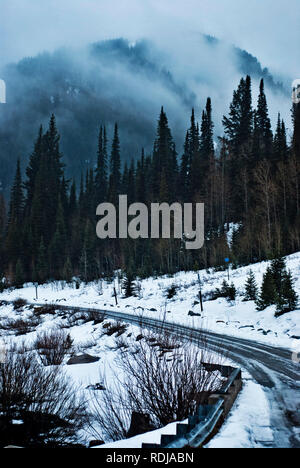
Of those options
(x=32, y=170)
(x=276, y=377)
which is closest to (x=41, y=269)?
(x=32, y=170)

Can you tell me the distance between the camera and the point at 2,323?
29141 millimetres

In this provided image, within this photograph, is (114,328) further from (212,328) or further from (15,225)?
(15,225)

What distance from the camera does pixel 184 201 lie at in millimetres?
64688

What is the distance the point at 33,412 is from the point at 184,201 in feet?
194

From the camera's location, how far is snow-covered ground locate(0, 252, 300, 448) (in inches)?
180

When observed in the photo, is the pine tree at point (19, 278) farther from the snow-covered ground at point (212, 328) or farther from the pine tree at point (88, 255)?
the snow-covered ground at point (212, 328)

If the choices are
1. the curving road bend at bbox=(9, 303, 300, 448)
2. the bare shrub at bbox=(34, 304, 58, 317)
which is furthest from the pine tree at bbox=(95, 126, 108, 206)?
the curving road bend at bbox=(9, 303, 300, 448)

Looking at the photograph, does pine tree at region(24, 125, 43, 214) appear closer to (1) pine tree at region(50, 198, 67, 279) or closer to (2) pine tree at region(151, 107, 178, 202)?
(1) pine tree at region(50, 198, 67, 279)

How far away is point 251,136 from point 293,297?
51.1m

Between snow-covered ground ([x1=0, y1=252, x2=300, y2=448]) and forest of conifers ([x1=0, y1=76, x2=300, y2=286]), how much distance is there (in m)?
5.39

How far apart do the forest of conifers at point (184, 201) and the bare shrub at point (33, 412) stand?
743 inches

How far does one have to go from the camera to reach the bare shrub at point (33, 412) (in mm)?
6953

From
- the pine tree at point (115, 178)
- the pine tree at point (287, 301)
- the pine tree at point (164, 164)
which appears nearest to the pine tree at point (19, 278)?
the pine tree at point (115, 178)

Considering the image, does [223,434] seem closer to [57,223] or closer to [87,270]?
[87,270]
